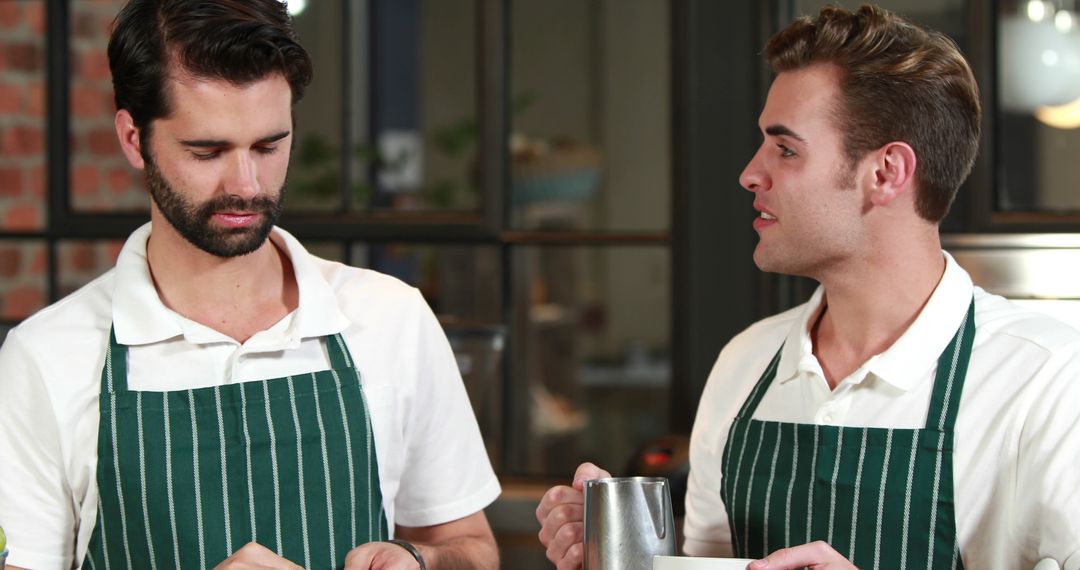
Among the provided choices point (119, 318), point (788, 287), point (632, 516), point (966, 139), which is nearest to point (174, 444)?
point (119, 318)

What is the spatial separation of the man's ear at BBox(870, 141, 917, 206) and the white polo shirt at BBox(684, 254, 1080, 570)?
0.12 meters

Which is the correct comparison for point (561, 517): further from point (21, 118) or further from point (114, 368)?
point (21, 118)

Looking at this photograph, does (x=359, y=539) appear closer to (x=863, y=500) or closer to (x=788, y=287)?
(x=863, y=500)

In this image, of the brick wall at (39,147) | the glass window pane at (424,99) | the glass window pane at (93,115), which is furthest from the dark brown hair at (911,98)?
the glass window pane at (424,99)

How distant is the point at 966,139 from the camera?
5.74 ft

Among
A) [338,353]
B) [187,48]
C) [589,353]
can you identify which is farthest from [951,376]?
[589,353]

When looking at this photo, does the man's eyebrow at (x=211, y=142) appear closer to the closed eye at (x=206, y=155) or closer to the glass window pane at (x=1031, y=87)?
the closed eye at (x=206, y=155)

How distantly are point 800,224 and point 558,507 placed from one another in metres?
0.51

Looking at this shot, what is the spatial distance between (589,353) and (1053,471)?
6.27 m

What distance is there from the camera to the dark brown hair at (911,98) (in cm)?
172

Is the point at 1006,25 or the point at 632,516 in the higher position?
the point at 1006,25

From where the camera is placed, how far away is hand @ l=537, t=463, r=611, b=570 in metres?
1.51

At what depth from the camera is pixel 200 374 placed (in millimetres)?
1625

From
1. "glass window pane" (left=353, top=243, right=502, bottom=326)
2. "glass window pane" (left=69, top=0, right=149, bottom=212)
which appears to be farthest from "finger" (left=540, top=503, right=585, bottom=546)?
"glass window pane" (left=353, top=243, right=502, bottom=326)
